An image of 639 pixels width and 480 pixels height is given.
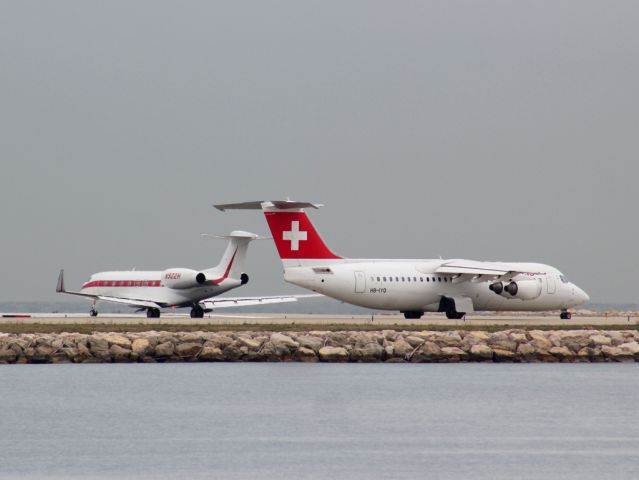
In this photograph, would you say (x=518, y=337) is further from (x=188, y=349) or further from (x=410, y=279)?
(x=410, y=279)

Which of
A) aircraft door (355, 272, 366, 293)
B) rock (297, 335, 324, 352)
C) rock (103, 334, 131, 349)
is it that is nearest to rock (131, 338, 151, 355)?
rock (103, 334, 131, 349)

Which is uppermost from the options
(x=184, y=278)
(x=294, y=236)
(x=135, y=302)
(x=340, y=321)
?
(x=294, y=236)

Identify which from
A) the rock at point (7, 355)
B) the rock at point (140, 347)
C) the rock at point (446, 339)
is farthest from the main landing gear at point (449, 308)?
the rock at point (7, 355)

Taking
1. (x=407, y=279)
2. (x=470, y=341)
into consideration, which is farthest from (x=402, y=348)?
(x=407, y=279)

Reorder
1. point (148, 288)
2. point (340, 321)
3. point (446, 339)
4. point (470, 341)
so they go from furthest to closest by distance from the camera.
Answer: point (148, 288) → point (340, 321) → point (470, 341) → point (446, 339)

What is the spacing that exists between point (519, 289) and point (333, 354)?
75.1 ft

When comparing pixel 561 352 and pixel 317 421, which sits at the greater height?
pixel 561 352

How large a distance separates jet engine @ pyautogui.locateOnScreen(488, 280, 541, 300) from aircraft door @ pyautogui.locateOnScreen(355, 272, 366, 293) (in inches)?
321

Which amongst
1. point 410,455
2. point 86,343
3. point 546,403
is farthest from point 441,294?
point 410,455

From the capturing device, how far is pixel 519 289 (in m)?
61.9

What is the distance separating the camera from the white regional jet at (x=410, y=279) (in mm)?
56500

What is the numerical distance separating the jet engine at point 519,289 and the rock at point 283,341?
902 inches

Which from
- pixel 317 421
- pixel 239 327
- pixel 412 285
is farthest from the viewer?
pixel 412 285

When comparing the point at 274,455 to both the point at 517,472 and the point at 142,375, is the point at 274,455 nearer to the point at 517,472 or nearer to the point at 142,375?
the point at 517,472
